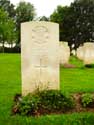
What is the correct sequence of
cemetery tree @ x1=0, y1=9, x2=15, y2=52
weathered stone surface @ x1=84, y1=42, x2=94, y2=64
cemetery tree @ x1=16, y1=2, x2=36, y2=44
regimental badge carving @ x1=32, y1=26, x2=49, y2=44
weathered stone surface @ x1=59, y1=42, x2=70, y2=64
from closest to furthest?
1. regimental badge carving @ x1=32, y1=26, x2=49, y2=44
2. weathered stone surface @ x1=59, y1=42, x2=70, y2=64
3. weathered stone surface @ x1=84, y1=42, x2=94, y2=64
4. cemetery tree @ x1=0, y1=9, x2=15, y2=52
5. cemetery tree @ x1=16, y1=2, x2=36, y2=44

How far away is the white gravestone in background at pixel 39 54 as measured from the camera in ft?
37.1

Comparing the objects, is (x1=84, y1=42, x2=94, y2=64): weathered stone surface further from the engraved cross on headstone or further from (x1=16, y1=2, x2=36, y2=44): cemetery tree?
(x1=16, y1=2, x2=36, y2=44): cemetery tree

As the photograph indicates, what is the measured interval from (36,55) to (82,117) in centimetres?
266

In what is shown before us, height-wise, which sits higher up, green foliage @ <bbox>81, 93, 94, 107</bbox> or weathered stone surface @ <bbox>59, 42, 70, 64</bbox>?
weathered stone surface @ <bbox>59, 42, 70, 64</bbox>

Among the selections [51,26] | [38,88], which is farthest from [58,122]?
[51,26]

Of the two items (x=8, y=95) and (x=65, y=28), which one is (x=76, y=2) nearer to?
(x=65, y=28)

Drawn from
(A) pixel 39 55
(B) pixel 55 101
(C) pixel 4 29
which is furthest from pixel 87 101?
(C) pixel 4 29

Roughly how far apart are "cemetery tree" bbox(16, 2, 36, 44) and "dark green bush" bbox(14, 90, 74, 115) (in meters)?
65.2

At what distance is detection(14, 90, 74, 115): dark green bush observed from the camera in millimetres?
9891

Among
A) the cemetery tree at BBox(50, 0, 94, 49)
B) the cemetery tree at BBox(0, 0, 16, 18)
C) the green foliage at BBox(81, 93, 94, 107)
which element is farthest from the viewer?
the cemetery tree at BBox(0, 0, 16, 18)

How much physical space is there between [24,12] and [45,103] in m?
73.7

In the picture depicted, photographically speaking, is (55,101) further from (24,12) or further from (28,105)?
(24,12)

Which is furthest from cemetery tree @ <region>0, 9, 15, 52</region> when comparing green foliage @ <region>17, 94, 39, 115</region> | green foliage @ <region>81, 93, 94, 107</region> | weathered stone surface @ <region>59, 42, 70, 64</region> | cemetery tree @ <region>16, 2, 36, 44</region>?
green foliage @ <region>17, 94, 39, 115</region>

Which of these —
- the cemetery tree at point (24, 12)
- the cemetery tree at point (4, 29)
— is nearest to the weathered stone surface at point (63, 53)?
the cemetery tree at point (4, 29)
